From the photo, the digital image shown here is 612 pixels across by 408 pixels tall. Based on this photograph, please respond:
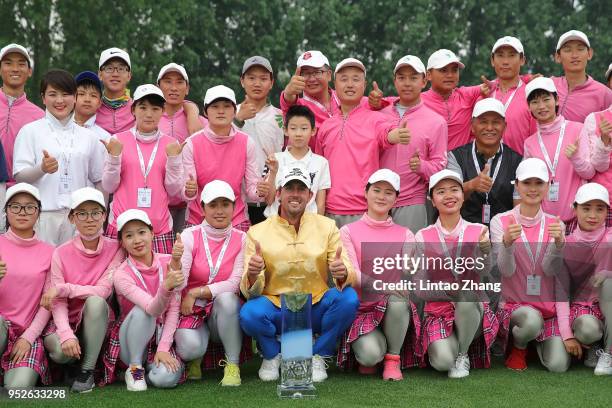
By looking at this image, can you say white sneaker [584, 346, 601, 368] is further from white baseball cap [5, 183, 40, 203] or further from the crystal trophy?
white baseball cap [5, 183, 40, 203]

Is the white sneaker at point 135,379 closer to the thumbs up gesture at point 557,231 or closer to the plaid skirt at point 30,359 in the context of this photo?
the plaid skirt at point 30,359

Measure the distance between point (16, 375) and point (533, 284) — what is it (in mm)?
4248

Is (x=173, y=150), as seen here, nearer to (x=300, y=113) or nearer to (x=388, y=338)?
(x=300, y=113)

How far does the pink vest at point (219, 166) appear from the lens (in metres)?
8.50

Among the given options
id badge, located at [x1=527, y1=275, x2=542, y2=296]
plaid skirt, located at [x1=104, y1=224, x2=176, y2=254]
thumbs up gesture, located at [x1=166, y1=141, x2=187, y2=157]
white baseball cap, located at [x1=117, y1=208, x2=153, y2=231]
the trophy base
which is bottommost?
the trophy base

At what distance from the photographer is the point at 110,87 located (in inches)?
364

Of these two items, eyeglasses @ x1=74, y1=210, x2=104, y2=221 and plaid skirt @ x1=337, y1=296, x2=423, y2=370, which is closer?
eyeglasses @ x1=74, y1=210, x2=104, y2=221

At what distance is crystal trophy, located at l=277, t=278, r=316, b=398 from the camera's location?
6.84 metres

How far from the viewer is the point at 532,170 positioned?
793 centimetres

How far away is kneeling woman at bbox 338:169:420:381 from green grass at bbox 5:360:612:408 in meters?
0.17

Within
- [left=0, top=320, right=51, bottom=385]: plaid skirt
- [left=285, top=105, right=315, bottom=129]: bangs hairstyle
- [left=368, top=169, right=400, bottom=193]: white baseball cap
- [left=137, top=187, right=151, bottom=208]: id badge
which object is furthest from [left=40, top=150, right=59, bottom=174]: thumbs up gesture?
[left=368, top=169, right=400, bottom=193]: white baseball cap

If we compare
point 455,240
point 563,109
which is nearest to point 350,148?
point 455,240

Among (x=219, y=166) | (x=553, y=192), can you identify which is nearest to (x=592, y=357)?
(x=553, y=192)

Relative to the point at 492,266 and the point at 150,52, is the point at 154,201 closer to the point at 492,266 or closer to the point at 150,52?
the point at 492,266
